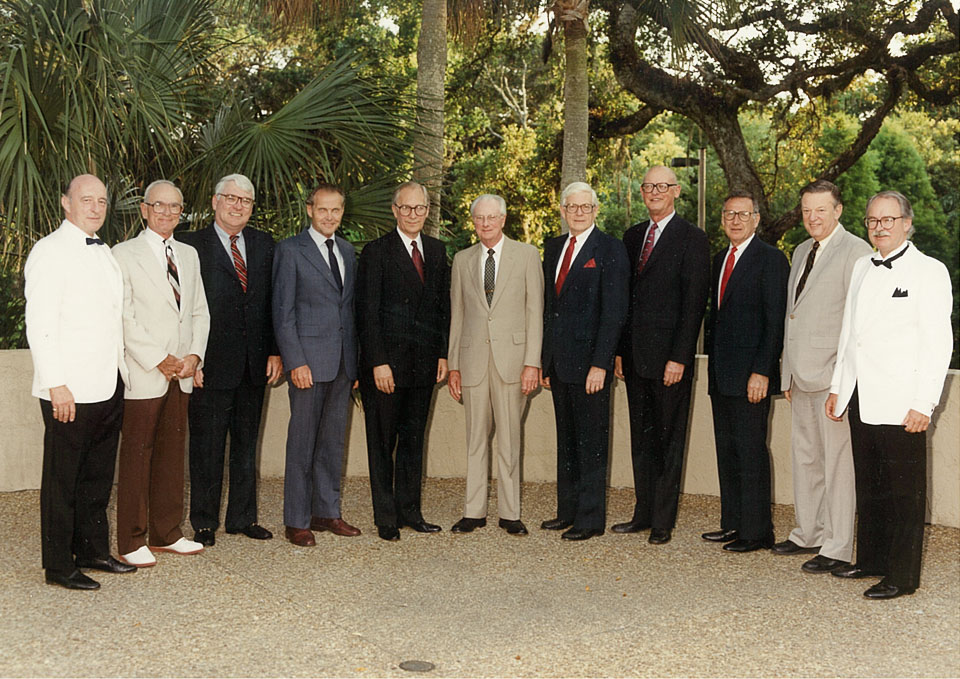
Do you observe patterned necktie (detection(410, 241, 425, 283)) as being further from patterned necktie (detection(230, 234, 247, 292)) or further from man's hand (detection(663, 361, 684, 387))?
man's hand (detection(663, 361, 684, 387))

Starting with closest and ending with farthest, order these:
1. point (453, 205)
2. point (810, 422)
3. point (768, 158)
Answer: point (810, 422) < point (768, 158) < point (453, 205)

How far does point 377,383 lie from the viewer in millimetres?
6070

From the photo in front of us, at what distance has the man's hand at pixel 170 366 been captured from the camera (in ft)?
17.9

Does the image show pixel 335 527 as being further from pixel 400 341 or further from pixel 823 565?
pixel 823 565

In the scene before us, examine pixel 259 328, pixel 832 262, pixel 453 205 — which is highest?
pixel 453 205

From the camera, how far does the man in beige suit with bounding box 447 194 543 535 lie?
20.2ft

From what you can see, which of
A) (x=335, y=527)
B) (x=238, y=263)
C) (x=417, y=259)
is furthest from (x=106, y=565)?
(x=417, y=259)

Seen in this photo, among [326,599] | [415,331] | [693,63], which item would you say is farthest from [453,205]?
[326,599]

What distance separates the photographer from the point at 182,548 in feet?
18.8

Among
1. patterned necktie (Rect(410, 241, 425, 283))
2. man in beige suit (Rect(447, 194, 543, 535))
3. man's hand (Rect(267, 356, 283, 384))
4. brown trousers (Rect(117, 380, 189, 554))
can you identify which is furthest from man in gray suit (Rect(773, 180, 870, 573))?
brown trousers (Rect(117, 380, 189, 554))

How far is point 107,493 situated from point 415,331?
6.22ft

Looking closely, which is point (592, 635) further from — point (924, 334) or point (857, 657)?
point (924, 334)

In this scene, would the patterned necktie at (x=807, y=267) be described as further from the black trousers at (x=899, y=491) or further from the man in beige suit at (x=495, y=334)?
the man in beige suit at (x=495, y=334)

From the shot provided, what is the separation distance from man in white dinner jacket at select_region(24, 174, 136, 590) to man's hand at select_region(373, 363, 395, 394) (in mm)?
1427
